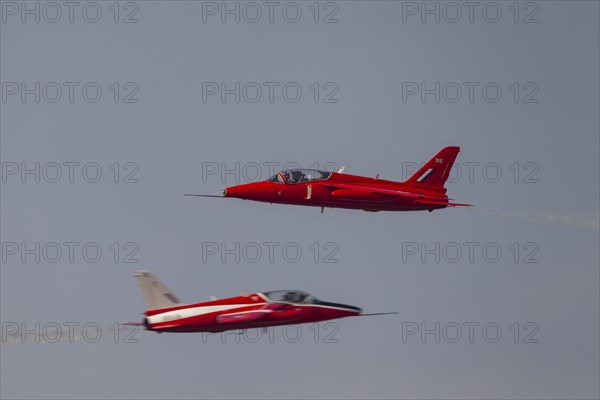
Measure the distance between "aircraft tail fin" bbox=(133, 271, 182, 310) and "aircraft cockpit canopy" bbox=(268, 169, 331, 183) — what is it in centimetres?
952

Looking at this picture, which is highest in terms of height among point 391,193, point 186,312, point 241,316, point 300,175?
point 300,175

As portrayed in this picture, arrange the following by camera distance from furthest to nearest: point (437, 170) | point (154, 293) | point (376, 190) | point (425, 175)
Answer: point (437, 170) → point (425, 175) → point (376, 190) → point (154, 293)

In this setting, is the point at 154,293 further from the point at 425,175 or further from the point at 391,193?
the point at 425,175

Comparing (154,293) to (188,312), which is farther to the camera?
(154,293)

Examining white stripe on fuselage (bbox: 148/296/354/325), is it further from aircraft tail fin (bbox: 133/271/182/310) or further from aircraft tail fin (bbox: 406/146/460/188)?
aircraft tail fin (bbox: 406/146/460/188)

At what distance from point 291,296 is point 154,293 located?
26.6 ft

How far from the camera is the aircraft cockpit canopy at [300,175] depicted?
313 ft

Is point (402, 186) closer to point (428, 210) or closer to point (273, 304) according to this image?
point (428, 210)

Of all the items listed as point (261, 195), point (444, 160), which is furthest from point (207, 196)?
point (444, 160)

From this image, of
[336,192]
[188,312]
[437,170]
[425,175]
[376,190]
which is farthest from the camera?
[437,170]

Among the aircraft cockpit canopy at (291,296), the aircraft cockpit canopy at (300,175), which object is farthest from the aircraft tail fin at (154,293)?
the aircraft cockpit canopy at (300,175)

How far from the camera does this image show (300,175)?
314 ft

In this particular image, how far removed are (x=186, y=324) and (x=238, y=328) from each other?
2.97m


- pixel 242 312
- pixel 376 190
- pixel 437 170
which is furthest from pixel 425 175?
pixel 242 312
